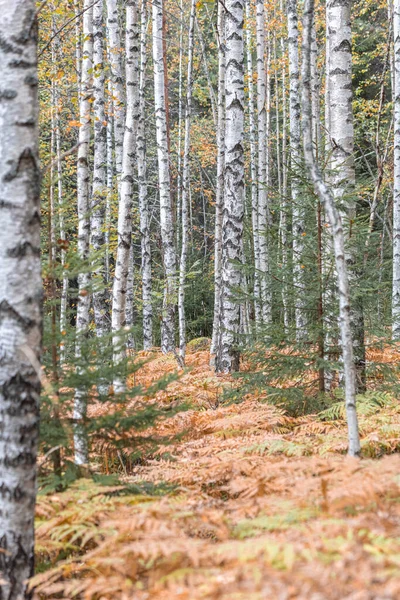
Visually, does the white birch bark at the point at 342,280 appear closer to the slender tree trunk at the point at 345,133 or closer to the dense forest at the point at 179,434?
the dense forest at the point at 179,434

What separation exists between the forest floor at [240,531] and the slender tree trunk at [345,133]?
67.6 inches

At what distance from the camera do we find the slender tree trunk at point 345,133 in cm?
619

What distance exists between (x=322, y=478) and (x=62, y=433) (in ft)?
5.19

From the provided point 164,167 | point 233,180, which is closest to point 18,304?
point 233,180

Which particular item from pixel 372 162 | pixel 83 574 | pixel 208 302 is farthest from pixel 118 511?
pixel 372 162

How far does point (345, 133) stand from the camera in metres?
6.38

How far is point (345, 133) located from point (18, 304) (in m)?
4.79

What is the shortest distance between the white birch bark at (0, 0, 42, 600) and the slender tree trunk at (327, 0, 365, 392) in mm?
4037

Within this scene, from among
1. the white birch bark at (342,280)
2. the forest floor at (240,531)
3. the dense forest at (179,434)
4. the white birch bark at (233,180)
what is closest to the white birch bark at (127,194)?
the dense forest at (179,434)

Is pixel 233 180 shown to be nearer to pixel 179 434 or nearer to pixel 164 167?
pixel 164 167

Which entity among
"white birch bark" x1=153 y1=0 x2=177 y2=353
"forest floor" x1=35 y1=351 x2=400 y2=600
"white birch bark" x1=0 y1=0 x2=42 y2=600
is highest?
"white birch bark" x1=153 y1=0 x2=177 y2=353

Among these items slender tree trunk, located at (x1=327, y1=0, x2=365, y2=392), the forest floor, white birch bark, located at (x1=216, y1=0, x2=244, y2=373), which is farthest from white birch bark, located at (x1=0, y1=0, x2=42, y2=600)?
white birch bark, located at (x1=216, y1=0, x2=244, y2=373)

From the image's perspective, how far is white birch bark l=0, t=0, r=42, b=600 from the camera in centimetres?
278

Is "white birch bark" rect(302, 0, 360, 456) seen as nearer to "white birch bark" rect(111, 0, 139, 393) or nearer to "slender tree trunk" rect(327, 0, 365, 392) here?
"slender tree trunk" rect(327, 0, 365, 392)
